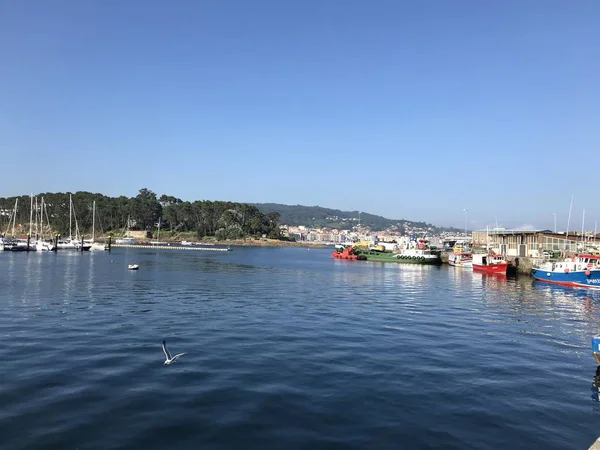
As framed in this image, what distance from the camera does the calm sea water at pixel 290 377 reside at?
524 inches

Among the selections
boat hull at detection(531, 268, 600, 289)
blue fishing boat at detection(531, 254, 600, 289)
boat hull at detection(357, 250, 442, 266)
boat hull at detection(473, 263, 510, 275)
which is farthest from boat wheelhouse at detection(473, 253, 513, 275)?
boat hull at detection(357, 250, 442, 266)

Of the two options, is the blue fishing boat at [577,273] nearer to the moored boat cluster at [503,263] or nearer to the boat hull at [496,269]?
the moored boat cluster at [503,263]

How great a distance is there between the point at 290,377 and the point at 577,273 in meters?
57.4

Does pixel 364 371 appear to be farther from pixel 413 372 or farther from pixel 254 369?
pixel 254 369

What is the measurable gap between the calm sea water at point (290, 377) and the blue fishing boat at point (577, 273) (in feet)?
76.4

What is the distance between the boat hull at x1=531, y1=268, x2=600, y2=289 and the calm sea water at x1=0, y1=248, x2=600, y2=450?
23.2 m

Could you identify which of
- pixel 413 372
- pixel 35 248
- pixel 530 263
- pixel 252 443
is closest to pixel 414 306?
pixel 413 372

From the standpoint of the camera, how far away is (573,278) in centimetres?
6175

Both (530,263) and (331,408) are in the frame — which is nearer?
(331,408)

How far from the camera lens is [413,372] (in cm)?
1986

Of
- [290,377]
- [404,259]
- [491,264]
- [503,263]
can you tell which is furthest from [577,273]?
[290,377]

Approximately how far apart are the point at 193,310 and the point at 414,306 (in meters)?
20.2

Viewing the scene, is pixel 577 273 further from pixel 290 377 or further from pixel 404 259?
pixel 290 377

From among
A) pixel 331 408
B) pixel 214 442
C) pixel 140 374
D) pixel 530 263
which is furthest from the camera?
pixel 530 263
